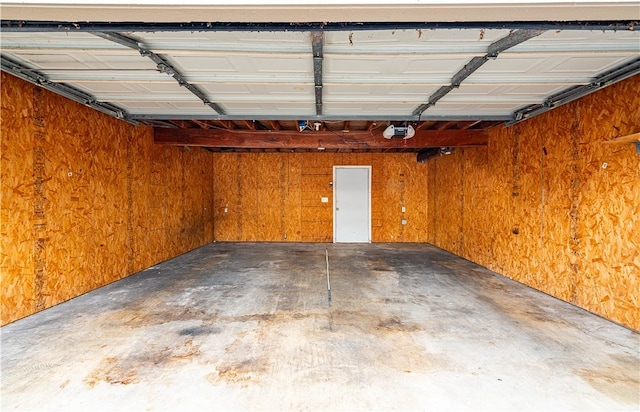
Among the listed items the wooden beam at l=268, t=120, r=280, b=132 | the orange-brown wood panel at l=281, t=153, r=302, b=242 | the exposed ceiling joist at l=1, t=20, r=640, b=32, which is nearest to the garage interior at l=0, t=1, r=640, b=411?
the exposed ceiling joist at l=1, t=20, r=640, b=32

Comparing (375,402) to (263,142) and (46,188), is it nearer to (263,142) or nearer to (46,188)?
(46,188)

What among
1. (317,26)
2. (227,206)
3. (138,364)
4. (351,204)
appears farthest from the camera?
(227,206)

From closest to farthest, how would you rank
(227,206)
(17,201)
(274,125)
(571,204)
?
(17,201) < (571,204) < (274,125) < (227,206)

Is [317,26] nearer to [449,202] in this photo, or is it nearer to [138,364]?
[138,364]

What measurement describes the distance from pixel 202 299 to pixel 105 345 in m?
1.19

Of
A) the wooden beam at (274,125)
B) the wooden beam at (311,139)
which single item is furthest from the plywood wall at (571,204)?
the wooden beam at (274,125)

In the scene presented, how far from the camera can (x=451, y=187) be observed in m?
6.81

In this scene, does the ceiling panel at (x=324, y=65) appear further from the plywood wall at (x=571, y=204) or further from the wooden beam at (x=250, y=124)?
the wooden beam at (x=250, y=124)

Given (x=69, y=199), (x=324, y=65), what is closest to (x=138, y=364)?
(x=69, y=199)

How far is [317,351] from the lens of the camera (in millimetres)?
2400

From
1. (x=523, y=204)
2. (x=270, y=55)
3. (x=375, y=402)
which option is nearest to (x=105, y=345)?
(x=375, y=402)

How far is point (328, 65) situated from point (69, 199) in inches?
132

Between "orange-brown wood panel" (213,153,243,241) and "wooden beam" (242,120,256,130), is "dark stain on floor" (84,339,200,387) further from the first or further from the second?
"orange-brown wood panel" (213,153,243,241)

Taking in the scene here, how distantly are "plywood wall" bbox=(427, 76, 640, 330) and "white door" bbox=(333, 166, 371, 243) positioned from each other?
329 cm
